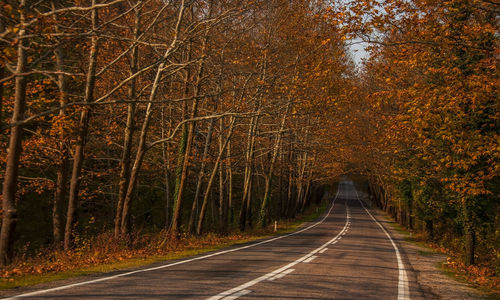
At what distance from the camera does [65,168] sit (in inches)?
598

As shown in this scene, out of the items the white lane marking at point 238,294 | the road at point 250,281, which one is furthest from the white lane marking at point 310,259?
the white lane marking at point 238,294

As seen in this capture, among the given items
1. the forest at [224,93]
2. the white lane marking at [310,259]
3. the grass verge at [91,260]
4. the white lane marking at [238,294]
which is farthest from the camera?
the white lane marking at [310,259]

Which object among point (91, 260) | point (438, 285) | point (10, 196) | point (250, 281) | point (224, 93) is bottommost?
point (438, 285)

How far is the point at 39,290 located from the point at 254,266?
5.55 metres

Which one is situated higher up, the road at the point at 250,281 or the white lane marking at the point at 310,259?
the road at the point at 250,281

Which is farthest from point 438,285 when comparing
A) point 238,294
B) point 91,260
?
point 91,260

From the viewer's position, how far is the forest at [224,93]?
10.4 metres

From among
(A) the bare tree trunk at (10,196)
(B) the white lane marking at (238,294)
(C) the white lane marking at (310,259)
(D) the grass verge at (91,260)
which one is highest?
(A) the bare tree trunk at (10,196)

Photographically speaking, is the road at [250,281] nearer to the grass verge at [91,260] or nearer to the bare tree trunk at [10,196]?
the grass verge at [91,260]

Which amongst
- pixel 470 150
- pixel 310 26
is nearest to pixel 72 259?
pixel 470 150

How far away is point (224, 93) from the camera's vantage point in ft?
75.1

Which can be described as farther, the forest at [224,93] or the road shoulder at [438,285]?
the forest at [224,93]

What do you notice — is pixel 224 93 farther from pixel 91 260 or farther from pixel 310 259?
pixel 91 260

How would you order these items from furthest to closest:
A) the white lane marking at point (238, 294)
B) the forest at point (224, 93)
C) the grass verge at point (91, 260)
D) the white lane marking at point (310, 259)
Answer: the white lane marking at point (310, 259), the forest at point (224, 93), the grass verge at point (91, 260), the white lane marking at point (238, 294)
